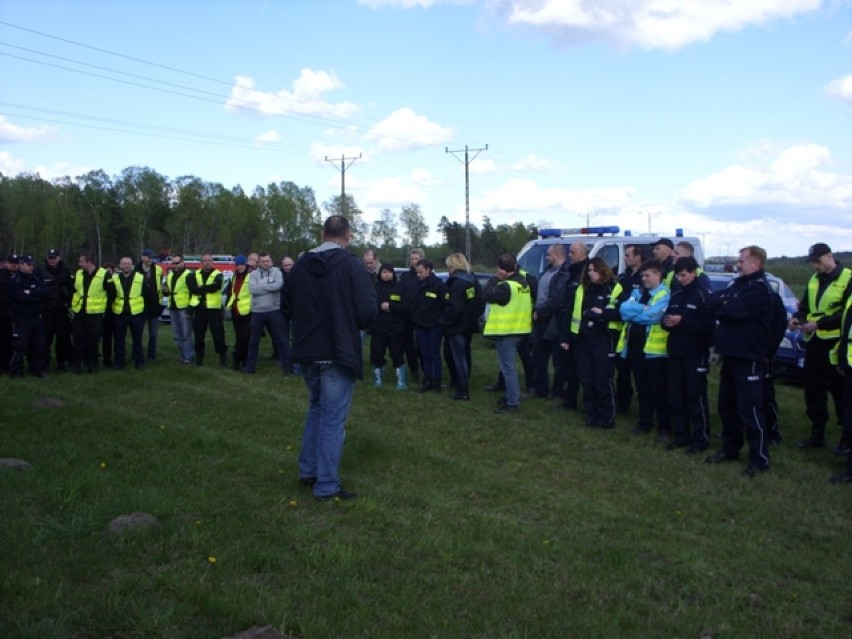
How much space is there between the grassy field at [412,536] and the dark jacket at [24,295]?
3.62 m

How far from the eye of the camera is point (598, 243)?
49.3ft

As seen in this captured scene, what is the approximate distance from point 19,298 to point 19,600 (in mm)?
9151

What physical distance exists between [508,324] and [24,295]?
24.7 ft

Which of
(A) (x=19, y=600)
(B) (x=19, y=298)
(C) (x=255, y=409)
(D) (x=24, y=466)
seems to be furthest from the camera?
(B) (x=19, y=298)

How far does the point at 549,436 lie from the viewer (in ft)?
29.1

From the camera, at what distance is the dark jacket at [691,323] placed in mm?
8180

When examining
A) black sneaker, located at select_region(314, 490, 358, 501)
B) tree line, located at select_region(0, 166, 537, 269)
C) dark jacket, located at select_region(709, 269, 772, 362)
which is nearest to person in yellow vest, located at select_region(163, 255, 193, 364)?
black sneaker, located at select_region(314, 490, 358, 501)

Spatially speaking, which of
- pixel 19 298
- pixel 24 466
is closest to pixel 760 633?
pixel 24 466

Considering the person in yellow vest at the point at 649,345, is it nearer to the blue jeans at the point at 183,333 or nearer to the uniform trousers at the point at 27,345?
the blue jeans at the point at 183,333

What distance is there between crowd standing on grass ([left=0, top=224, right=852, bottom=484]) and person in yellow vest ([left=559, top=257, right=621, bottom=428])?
2 cm

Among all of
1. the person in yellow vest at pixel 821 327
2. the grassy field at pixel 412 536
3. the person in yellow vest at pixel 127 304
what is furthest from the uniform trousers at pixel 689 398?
the person in yellow vest at pixel 127 304

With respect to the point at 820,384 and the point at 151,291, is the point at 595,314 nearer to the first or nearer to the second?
the point at 820,384

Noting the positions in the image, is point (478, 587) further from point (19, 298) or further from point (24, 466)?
point (19, 298)

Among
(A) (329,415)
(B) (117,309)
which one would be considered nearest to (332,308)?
(A) (329,415)
